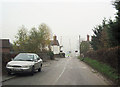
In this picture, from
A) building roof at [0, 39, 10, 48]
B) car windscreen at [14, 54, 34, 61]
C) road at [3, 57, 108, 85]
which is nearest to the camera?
road at [3, 57, 108, 85]

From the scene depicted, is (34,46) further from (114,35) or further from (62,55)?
(62,55)

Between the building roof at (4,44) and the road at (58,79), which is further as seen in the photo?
the building roof at (4,44)

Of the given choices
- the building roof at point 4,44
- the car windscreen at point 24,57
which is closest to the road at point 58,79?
the car windscreen at point 24,57

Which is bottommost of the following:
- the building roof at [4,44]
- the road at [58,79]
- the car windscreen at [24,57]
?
the road at [58,79]

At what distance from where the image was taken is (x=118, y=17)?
12.9 meters

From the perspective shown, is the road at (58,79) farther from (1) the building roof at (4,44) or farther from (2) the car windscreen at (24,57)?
(1) the building roof at (4,44)

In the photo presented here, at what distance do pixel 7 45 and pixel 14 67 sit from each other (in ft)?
150

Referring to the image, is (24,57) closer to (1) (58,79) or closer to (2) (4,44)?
(1) (58,79)

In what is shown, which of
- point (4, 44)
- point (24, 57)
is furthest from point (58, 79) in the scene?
point (4, 44)

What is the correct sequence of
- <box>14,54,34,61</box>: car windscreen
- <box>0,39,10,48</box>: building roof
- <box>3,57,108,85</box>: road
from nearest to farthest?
1. <box>3,57,108,85</box>: road
2. <box>14,54,34,61</box>: car windscreen
3. <box>0,39,10,48</box>: building roof

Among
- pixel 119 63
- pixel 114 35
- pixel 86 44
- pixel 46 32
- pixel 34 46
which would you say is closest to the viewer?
pixel 119 63

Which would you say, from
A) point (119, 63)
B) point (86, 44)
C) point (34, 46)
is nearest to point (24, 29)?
point (34, 46)

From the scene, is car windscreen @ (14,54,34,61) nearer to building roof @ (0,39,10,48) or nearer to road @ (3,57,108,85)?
road @ (3,57,108,85)

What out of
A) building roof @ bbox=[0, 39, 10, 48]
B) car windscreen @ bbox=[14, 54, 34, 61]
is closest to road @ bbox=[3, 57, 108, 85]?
car windscreen @ bbox=[14, 54, 34, 61]
